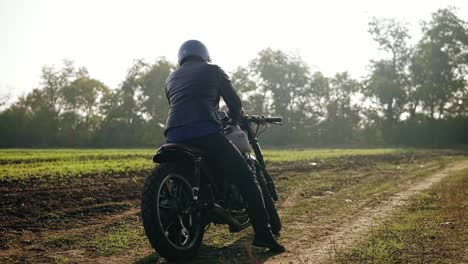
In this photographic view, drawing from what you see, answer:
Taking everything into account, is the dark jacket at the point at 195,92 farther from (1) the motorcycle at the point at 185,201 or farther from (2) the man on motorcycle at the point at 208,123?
(1) the motorcycle at the point at 185,201

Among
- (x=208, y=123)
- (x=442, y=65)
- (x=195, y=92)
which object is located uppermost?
(x=442, y=65)

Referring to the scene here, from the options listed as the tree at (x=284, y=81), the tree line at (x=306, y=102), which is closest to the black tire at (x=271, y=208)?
the tree line at (x=306, y=102)

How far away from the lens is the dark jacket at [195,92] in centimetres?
493

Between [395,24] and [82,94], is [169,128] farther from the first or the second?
[82,94]

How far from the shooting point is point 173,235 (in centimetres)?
480

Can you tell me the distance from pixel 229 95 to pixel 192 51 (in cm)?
72

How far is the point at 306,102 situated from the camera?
70938mm

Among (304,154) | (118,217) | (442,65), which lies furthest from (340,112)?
(118,217)

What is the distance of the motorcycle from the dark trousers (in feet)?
0.34

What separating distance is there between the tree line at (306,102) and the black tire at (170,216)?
51.0 meters

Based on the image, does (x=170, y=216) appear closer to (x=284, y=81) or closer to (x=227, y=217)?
(x=227, y=217)

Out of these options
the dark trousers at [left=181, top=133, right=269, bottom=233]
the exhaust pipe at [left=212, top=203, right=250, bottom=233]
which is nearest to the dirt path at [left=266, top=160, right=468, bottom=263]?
the dark trousers at [left=181, top=133, right=269, bottom=233]

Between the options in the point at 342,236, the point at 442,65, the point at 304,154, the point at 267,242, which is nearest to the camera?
the point at 267,242

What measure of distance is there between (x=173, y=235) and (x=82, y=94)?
72060 mm
